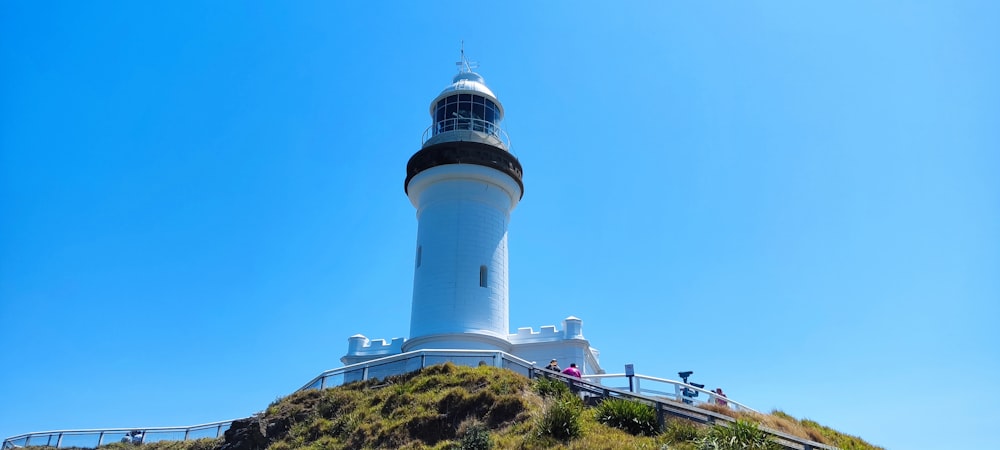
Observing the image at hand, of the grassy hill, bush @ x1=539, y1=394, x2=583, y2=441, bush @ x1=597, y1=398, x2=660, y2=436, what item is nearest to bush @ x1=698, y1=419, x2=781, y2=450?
the grassy hill

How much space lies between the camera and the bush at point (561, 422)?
14742 millimetres

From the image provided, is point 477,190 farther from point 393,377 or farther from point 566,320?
point 393,377

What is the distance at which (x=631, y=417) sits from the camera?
1559 centimetres

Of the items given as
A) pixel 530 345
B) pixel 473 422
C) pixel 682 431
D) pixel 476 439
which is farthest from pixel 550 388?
pixel 530 345

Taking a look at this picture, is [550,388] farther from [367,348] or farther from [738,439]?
[367,348]

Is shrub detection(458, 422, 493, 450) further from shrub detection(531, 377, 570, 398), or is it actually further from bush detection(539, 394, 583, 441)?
shrub detection(531, 377, 570, 398)

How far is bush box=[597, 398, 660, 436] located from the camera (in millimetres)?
15352

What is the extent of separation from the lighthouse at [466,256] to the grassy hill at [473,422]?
5950 millimetres

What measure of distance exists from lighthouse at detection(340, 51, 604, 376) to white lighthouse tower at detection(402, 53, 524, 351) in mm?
40

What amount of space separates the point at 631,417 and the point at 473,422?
3.75 m

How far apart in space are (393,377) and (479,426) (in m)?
5.74

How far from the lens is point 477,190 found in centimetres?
2880

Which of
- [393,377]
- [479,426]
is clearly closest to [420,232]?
[393,377]

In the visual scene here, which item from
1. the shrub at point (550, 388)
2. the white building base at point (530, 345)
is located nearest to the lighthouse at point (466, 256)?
the white building base at point (530, 345)
